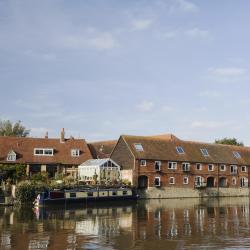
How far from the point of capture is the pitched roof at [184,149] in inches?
2916

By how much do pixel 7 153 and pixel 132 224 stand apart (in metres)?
38.1

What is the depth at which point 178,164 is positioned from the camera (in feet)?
250

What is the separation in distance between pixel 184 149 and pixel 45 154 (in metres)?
24.6

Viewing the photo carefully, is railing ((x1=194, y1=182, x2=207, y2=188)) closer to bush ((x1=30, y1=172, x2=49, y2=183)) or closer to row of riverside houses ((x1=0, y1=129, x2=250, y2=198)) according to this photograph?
row of riverside houses ((x1=0, y1=129, x2=250, y2=198))

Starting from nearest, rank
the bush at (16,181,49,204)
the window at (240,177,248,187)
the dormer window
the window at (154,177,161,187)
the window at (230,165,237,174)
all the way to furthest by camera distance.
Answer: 1. the bush at (16,181,49,204)
2. the dormer window
3. the window at (154,177,161,187)
4. the window at (230,165,237,174)
5. the window at (240,177,248,187)

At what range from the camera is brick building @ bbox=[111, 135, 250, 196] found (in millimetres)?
72188

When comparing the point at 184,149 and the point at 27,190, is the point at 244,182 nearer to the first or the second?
the point at 184,149

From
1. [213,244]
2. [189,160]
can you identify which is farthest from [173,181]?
[213,244]

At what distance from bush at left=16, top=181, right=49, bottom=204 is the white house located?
10614 mm

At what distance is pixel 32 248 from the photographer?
78.2ft

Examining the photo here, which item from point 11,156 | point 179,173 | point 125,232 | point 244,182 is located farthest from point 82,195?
point 244,182

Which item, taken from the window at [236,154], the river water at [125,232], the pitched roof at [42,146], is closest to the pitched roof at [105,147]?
the pitched roof at [42,146]

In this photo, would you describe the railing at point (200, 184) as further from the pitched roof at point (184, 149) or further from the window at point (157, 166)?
the window at point (157, 166)

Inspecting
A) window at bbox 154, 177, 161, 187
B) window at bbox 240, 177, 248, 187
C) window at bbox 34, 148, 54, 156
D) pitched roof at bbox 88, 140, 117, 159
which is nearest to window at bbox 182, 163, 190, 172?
window at bbox 154, 177, 161, 187
